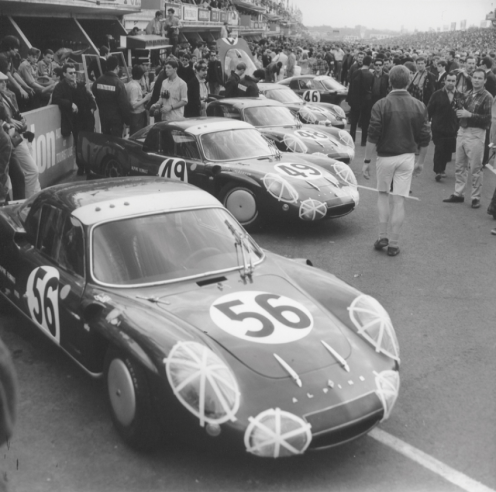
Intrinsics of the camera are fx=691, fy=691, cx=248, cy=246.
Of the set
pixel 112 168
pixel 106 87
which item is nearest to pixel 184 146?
pixel 112 168

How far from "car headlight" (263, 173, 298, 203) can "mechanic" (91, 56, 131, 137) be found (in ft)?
12.8

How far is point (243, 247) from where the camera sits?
4.64 meters

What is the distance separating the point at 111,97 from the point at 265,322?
7502mm

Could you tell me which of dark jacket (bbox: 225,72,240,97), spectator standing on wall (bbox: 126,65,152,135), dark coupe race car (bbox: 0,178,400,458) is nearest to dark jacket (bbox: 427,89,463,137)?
dark jacket (bbox: 225,72,240,97)

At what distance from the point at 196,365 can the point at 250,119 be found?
7.98 m

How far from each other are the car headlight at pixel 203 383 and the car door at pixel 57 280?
2.60 ft

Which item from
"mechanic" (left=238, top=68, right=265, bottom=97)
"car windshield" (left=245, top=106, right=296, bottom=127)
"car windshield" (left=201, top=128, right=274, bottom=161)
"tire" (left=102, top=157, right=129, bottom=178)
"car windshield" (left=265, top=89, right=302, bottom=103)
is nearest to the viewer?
"car windshield" (left=201, top=128, right=274, bottom=161)

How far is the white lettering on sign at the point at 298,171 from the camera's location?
7.83 meters

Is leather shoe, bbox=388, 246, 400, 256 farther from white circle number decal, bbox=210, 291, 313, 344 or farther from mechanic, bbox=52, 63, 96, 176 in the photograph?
mechanic, bbox=52, 63, 96, 176

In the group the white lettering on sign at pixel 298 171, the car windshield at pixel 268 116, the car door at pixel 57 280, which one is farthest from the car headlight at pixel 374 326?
the car windshield at pixel 268 116

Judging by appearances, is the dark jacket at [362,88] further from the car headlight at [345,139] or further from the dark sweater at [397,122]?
the dark sweater at [397,122]

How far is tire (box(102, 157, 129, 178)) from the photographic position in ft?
29.6

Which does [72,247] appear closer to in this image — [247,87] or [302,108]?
[247,87]

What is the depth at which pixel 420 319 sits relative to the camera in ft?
18.3
